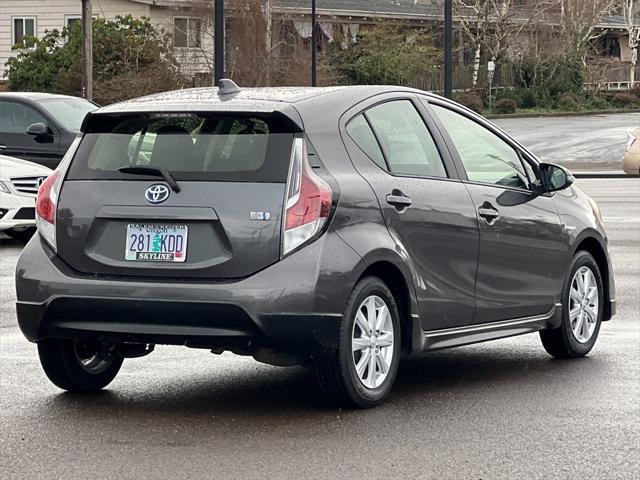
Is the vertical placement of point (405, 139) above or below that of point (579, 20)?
below

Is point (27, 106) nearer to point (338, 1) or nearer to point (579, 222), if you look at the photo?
point (579, 222)

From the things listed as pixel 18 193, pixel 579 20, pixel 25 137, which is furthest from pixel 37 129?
pixel 579 20

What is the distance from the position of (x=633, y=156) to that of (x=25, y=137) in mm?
17412

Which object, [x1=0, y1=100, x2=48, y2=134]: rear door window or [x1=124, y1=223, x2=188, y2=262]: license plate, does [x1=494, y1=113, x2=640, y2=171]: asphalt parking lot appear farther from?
[x1=124, y1=223, x2=188, y2=262]: license plate

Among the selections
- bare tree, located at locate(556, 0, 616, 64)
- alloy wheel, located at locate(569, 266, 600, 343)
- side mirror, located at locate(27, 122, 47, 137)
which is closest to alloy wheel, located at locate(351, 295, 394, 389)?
alloy wheel, located at locate(569, 266, 600, 343)

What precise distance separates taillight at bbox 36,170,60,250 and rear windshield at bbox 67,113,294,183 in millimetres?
125

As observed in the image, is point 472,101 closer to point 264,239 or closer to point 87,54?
point 87,54

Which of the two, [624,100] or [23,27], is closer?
[23,27]

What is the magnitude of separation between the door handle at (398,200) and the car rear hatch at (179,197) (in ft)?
2.11

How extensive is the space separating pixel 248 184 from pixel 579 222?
9.14 feet

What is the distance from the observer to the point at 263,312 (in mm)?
6836

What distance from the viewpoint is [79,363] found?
774 cm

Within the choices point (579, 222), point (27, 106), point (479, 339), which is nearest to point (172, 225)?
point (479, 339)

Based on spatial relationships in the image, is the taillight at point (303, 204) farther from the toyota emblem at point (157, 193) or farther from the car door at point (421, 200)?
the toyota emblem at point (157, 193)
